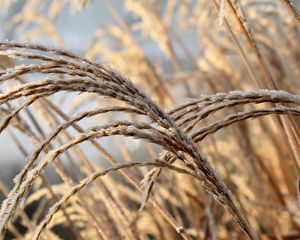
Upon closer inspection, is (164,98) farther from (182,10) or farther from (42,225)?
(42,225)

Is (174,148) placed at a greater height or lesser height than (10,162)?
lesser

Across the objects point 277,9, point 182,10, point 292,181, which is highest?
point 182,10

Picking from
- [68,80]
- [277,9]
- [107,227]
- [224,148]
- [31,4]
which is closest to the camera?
[68,80]

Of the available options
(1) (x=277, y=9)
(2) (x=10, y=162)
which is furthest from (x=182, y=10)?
(2) (x=10, y=162)

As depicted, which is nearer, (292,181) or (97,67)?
(97,67)

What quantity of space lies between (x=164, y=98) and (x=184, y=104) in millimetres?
1651

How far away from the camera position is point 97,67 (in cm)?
68

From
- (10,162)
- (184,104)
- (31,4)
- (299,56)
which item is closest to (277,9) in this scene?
(299,56)

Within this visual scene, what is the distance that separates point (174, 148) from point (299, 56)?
210 centimetres

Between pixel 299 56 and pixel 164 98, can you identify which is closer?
pixel 164 98

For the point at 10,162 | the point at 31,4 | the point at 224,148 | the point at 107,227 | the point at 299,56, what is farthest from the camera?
the point at 10,162

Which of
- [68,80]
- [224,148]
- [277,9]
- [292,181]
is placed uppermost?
[277,9]

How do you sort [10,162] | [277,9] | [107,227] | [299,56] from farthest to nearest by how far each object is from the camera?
1. [10,162]
2. [299,56]
3. [277,9]
4. [107,227]

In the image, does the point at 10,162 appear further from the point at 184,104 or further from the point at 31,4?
the point at 184,104
